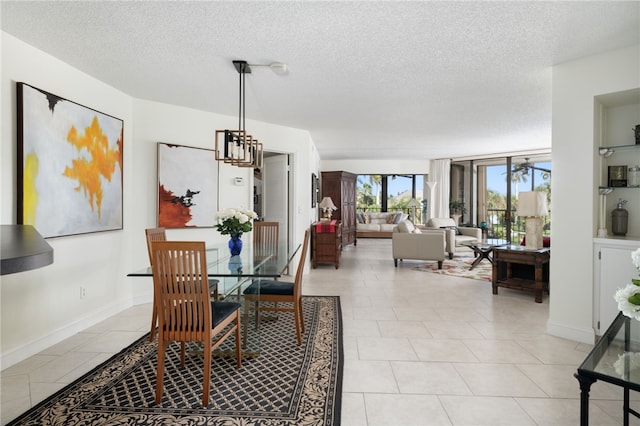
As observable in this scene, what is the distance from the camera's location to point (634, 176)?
3.07m

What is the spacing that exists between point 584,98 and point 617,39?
0.50 m

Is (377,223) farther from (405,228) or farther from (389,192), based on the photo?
(405,228)

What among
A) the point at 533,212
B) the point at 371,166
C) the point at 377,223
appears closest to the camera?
the point at 533,212

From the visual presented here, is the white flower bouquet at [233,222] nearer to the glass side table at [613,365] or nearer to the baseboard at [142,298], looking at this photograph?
the baseboard at [142,298]

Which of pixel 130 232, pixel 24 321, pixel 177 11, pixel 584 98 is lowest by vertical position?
pixel 24 321

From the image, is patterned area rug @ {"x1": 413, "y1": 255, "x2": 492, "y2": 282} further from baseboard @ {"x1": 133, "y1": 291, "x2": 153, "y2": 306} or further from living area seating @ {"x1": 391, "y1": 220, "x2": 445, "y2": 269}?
baseboard @ {"x1": 133, "y1": 291, "x2": 153, "y2": 306}

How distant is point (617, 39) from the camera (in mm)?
2662

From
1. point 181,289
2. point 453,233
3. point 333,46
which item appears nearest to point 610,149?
point 333,46

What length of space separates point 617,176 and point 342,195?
664cm

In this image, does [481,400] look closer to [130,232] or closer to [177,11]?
[177,11]

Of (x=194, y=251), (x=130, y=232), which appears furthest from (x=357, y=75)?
(x=130, y=232)

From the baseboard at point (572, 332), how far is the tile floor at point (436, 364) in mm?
97

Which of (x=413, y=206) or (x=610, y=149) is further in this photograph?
(x=413, y=206)

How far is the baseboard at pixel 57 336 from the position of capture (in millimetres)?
2627
